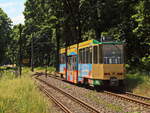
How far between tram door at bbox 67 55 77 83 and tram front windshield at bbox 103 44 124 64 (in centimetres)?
434

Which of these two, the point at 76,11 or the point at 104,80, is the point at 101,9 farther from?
the point at 104,80

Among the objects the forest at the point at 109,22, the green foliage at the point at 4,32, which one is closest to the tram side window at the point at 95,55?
the forest at the point at 109,22

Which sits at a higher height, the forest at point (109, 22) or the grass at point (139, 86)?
the forest at point (109, 22)

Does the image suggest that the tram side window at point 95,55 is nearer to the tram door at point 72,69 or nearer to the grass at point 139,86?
the grass at point 139,86

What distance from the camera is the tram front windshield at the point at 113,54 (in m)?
14.6

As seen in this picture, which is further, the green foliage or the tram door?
the green foliage

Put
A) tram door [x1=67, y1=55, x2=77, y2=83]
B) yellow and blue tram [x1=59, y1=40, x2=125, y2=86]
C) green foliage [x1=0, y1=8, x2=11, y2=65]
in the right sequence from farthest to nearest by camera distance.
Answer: green foliage [x1=0, y1=8, x2=11, y2=65] → tram door [x1=67, y1=55, x2=77, y2=83] → yellow and blue tram [x1=59, y1=40, x2=125, y2=86]

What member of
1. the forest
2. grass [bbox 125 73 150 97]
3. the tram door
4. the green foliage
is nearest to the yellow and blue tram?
grass [bbox 125 73 150 97]

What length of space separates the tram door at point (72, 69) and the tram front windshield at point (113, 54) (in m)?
4.34

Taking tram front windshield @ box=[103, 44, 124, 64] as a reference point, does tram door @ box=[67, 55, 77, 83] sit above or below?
below

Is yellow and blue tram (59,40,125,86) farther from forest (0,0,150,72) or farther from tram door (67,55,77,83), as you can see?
tram door (67,55,77,83)

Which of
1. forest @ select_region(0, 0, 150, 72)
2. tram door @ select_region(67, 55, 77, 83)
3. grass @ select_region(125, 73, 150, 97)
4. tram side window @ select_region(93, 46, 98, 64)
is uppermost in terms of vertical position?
forest @ select_region(0, 0, 150, 72)

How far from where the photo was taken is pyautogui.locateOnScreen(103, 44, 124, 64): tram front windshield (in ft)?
47.8

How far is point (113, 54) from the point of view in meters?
14.7
